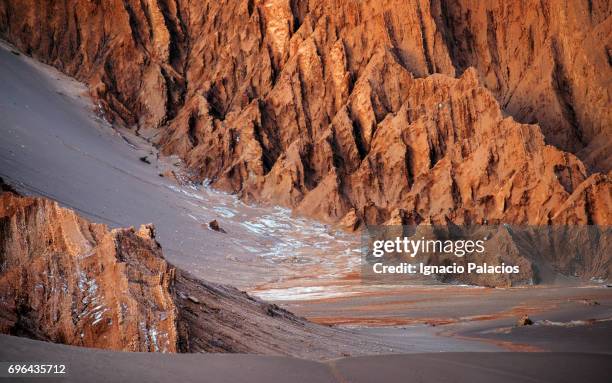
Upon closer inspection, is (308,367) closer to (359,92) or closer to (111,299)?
(111,299)

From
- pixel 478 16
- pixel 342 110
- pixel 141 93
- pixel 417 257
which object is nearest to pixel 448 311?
pixel 417 257

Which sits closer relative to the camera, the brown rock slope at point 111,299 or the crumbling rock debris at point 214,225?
the brown rock slope at point 111,299

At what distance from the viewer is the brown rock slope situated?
23.7ft

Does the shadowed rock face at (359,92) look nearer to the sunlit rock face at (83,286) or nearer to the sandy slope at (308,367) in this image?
the sunlit rock face at (83,286)

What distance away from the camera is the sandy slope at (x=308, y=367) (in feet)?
18.3

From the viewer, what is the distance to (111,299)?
7.57 meters

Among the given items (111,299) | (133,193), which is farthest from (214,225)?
(111,299)

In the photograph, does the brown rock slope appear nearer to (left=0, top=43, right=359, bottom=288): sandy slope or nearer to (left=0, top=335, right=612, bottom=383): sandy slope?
(left=0, top=335, right=612, bottom=383): sandy slope

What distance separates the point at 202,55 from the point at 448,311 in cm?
4459

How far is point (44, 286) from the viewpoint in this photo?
791cm

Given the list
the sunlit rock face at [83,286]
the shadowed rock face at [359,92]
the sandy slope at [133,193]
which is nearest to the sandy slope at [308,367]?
the sunlit rock face at [83,286]

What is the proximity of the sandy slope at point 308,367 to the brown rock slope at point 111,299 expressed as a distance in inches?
35.4

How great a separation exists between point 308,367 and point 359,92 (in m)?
43.9

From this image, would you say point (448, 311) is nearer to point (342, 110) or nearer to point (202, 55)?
point (342, 110)
